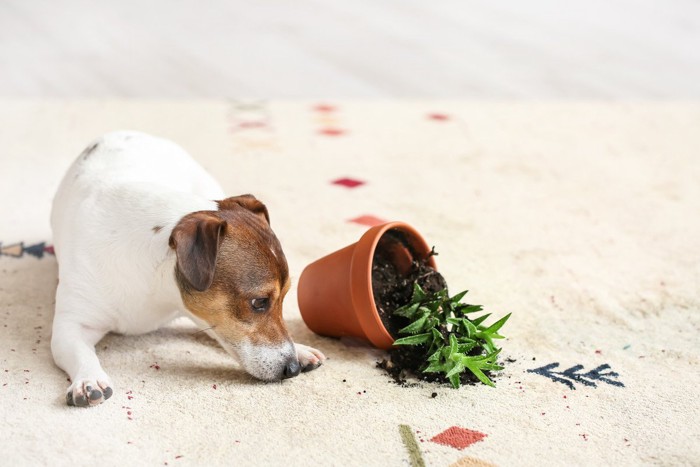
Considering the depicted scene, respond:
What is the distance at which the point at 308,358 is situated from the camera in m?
1.92

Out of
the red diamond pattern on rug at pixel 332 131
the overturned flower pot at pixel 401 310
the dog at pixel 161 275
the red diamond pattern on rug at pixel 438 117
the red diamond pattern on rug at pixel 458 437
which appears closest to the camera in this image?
the red diamond pattern on rug at pixel 458 437

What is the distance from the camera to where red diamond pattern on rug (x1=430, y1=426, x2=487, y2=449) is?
166 cm

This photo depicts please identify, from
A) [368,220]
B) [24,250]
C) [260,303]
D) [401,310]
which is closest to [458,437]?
[401,310]

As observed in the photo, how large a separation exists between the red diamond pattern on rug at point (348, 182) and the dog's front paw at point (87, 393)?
1.48m

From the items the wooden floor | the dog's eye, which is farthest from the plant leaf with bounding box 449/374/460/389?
the wooden floor

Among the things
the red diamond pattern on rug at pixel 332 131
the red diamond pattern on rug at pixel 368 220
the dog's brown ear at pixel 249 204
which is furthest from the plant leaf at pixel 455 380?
the red diamond pattern on rug at pixel 332 131

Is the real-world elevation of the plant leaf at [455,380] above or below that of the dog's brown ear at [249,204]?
below

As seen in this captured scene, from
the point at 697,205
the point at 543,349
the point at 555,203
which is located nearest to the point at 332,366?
the point at 543,349

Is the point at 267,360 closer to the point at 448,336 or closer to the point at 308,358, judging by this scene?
the point at 308,358

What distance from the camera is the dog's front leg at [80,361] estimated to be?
5.67ft

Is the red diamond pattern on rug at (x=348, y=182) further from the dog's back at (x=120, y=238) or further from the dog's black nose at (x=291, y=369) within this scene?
the dog's black nose at (x=291, y=369)

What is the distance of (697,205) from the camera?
305 cm

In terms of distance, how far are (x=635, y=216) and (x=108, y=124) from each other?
205cm

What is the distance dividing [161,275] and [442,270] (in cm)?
87
